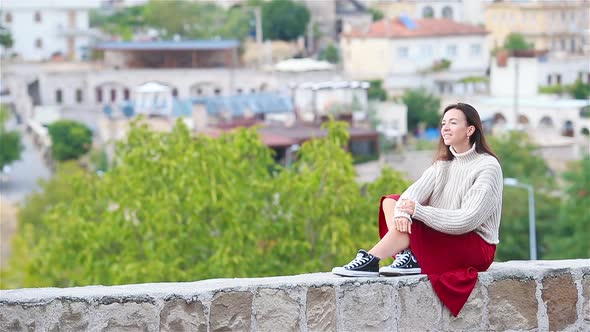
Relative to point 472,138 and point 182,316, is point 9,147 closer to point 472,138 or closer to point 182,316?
point 472,138

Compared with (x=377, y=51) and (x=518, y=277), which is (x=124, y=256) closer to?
(x=518, y=277)

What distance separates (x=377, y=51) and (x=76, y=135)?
111 ft

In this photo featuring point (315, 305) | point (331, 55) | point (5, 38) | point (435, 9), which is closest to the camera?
point (315, 305)

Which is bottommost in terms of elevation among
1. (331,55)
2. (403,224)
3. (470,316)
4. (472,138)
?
(331,55)

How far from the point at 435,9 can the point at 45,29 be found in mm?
31256

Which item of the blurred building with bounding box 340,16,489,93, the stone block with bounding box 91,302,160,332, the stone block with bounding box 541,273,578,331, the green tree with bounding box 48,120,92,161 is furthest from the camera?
the blurred building with bounding box 340,16,489,93

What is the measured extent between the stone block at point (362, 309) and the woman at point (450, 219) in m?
0.12

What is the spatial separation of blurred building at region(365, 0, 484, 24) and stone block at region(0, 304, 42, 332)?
13959 cm

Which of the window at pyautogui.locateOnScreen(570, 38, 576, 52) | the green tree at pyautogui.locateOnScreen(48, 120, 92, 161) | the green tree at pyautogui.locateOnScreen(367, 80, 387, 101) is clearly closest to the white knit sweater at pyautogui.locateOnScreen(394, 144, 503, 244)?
the green tree at pyautogui.locateOnScreen(48, 120, 92, 161)

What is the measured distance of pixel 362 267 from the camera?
28.1 feet

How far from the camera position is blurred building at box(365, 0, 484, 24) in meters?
149

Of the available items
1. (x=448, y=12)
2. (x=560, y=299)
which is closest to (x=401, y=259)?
(x=560, y=299)

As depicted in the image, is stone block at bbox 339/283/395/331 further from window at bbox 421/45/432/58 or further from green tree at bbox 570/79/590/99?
window at bbox 421/45/432/58

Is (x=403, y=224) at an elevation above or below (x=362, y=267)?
above
